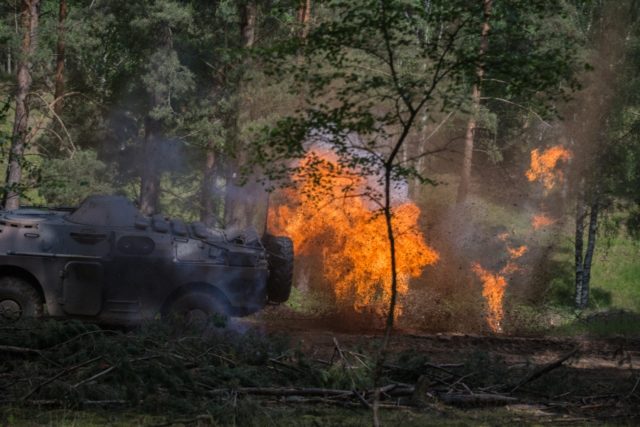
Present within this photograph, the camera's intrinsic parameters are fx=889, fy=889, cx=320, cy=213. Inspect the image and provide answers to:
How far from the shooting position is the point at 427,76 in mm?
9195

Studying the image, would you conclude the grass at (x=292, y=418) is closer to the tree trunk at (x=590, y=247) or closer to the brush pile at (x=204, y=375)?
the brush pile at (x=204, y=375)

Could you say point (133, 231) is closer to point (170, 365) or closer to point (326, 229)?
point (170, 365)

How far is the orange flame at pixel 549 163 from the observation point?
25.8 meters

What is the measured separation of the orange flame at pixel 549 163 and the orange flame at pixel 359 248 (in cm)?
573

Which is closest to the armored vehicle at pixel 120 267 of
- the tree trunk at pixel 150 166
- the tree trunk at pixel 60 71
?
the tree trunk at pixel 150 166

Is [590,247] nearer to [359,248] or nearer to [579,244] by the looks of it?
[579,244]

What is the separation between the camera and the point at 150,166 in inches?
1080

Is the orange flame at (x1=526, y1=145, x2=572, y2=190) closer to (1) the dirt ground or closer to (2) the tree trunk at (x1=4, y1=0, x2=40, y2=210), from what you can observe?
(1) the dirt ground

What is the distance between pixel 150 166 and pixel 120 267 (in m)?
14.3

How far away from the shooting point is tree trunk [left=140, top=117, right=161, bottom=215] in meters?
27.2

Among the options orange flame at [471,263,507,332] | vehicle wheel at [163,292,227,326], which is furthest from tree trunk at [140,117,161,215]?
vehicle wheel at [163,292,227,326]

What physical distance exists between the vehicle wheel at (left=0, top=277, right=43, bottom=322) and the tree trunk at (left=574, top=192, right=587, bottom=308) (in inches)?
649

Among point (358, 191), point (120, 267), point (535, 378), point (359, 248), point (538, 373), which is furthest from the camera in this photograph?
point (358, 191)

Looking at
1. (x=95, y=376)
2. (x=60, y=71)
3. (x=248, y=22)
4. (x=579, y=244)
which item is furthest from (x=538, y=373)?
(x=60, y=71)
